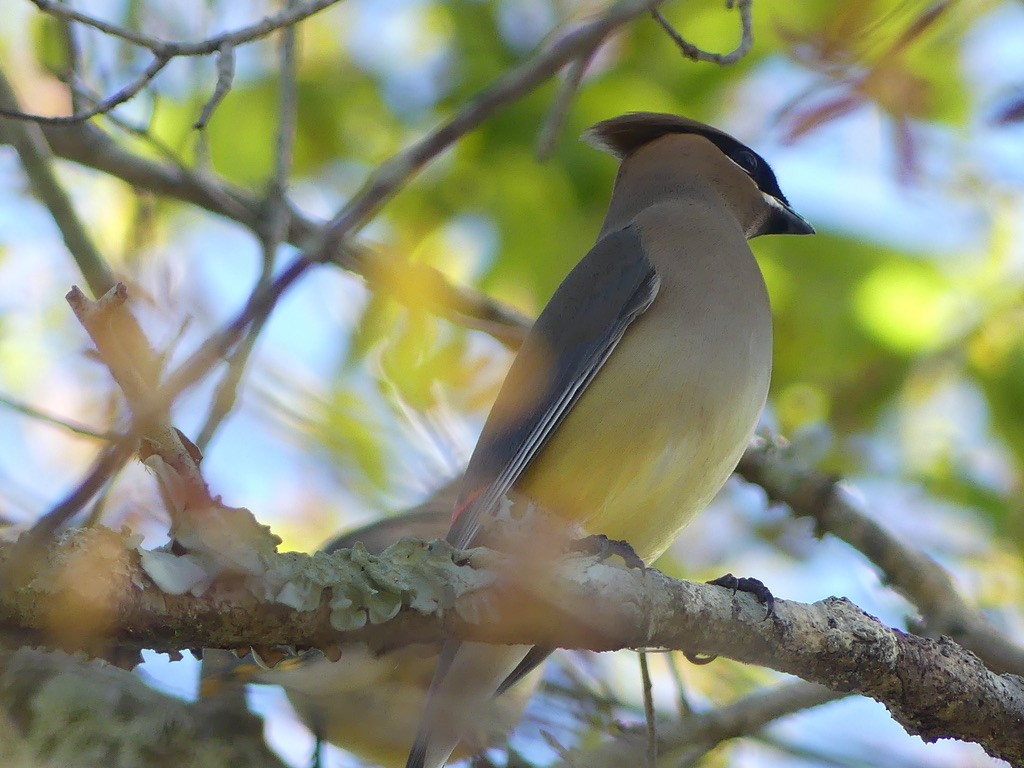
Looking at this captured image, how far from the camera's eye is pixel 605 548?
11.6 ft

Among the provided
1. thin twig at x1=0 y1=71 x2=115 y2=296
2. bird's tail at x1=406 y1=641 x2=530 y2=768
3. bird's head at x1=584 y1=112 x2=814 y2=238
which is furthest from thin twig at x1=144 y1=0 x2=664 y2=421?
bird's head at x1=584 y1=112 x2=814 y2=238

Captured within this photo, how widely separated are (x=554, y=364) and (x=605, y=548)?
0.87 m

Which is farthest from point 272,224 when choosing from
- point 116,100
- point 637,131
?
point 637,131

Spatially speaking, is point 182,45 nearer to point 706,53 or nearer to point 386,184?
point 386,184

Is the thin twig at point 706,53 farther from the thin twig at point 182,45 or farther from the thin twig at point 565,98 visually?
the thin twig at point 182,45

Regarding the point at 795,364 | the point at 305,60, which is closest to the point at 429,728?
the point at 795,364

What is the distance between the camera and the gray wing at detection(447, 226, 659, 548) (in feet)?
13.2

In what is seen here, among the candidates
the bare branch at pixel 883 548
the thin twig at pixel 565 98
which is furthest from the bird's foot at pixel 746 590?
the thin twig at pixel 565 98

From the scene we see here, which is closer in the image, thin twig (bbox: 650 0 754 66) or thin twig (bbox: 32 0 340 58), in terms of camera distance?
thin twig (bbox: 32 0 340 58)

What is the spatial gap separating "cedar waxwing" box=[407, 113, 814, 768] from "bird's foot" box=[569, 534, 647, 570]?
0.07m

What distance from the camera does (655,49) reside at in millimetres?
5891

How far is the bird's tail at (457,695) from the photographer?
12.7 ft

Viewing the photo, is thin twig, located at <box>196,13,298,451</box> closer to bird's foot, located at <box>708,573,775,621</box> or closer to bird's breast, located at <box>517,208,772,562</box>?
bird's breast, located at <box>517,208,772,562</box>

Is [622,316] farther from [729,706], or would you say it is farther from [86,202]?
[86,202]
